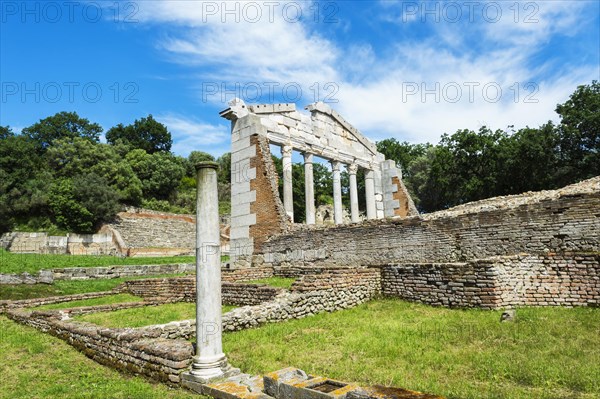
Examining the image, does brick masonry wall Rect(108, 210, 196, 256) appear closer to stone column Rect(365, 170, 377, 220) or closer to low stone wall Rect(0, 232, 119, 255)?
low stone wall Rect(0, 232, 119, 255)

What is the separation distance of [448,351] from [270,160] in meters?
11.9

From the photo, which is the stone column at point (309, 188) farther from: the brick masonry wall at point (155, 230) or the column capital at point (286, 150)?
the brick masonry wall at point (155, 230)

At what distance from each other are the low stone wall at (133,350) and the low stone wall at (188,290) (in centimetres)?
408

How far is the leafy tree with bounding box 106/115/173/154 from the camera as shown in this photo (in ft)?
196

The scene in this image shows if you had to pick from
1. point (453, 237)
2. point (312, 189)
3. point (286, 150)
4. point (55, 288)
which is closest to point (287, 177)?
point (286, 150)

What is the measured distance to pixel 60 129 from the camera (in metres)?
54.1

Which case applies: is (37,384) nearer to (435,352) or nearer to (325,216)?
(435,352)

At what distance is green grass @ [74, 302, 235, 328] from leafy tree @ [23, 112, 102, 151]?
151 feet

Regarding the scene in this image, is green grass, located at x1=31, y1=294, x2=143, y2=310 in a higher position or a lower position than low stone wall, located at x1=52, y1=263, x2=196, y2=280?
lower

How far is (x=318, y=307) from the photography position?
10.1 m

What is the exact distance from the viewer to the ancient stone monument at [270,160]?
16.7 meters

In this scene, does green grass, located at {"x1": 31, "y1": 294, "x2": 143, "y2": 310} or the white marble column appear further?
green grass, located at {"x1": 31, "y1": 294, "x2": 143, "y2": 310}

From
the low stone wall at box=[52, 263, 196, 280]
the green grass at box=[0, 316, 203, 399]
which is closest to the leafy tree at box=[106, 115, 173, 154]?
the low stone wall at box=[52, 263, 196, 280]

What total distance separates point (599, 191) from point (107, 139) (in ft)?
205
